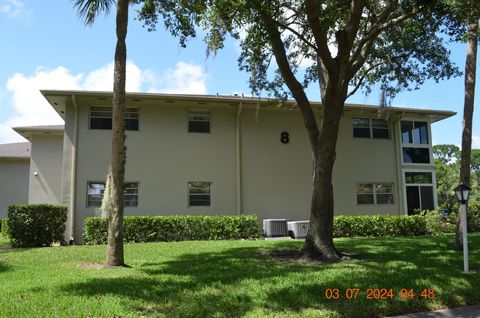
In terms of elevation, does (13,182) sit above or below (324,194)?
above

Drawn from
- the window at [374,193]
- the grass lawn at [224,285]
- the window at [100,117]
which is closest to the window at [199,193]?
the window at [100,117]

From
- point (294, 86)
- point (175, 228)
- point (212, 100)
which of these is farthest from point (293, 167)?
point (294, 86)

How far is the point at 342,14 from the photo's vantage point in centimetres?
1189

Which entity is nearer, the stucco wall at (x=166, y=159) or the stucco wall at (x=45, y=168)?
the stucco wall at (x=166, y=159)

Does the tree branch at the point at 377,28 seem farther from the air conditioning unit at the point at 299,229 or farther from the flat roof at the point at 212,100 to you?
the air conditioning unit at the point at 299,229

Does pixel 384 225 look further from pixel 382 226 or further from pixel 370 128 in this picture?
pixel 370 128

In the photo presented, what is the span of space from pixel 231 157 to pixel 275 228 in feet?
11.9

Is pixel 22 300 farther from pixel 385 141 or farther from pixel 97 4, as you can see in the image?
pixel 385 141

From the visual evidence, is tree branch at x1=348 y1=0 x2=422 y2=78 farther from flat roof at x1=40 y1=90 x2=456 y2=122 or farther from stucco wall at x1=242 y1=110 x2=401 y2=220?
stucco wall at x1=242 y1=110 x2=401 y2=220

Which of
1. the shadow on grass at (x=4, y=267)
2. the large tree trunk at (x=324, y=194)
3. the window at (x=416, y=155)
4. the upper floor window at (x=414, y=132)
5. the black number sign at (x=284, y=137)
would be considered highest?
the upper floor window at (x=414, y=132)

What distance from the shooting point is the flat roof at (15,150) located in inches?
1105

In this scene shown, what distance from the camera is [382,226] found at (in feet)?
60.2

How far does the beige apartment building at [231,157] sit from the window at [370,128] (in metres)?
0.05

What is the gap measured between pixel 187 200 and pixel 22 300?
12469 millimetres
